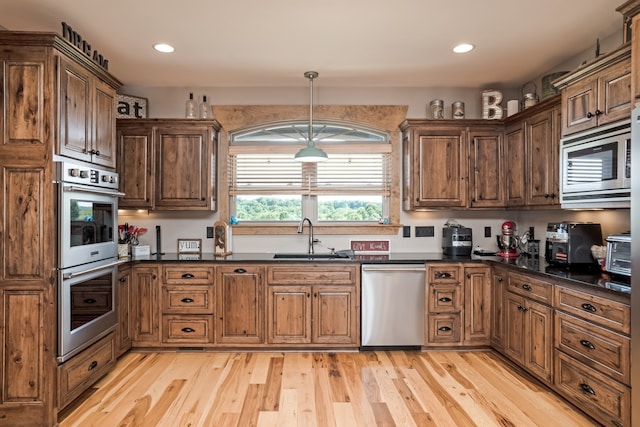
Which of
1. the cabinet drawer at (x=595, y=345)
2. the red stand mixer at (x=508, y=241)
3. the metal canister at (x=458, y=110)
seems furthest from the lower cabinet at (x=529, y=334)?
the metal canister at (x=458, y=110)

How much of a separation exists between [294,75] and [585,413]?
11.8 feet

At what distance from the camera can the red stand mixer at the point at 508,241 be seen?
153 inches

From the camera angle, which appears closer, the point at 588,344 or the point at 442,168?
the point at 588,344

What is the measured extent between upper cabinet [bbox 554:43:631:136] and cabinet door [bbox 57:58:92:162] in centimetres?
341

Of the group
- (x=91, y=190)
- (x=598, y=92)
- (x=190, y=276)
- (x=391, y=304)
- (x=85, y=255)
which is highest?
(x=598, y=92)

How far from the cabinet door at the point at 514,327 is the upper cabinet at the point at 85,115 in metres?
3.45

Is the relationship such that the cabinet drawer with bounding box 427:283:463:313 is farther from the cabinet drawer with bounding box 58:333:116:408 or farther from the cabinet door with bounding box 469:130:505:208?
the cabinet drawer with bounding box 58:333:116:408

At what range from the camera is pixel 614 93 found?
2.46 m

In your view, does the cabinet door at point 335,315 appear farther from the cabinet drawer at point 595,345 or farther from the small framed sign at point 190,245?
the cabinet drawer at point 595,345

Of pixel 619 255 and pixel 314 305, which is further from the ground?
pixel 619 255

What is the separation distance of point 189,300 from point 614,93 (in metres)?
3.63

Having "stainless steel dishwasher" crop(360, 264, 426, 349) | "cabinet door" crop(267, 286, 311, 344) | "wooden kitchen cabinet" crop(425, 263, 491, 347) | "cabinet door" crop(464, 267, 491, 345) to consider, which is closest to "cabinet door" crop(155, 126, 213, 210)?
"cabinet door" crop(267, 286, 311, 344)

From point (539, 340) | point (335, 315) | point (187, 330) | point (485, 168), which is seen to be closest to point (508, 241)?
point (485, 168)

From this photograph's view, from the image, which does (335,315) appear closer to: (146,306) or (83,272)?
(146,306)
